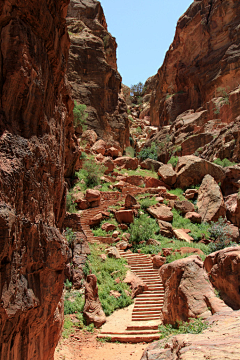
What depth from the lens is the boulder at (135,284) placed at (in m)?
10.1

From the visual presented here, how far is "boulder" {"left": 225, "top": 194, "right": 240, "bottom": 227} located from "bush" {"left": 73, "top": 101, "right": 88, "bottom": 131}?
1382 centimetres

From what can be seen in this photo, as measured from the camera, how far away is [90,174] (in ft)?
63.1

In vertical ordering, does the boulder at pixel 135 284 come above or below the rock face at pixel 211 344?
below

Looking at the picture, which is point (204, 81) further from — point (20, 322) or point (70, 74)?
point (20, 322)

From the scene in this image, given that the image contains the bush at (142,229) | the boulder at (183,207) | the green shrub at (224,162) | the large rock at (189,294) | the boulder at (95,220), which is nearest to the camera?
the large rock at (189,294)

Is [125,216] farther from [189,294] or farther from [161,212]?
[189,294]

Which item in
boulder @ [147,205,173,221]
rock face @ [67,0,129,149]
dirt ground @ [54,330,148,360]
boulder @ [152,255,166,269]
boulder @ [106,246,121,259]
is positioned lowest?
dirt ground @ [54,330,148,360]

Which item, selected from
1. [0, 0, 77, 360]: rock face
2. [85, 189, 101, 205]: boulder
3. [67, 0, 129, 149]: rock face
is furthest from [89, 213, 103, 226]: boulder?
[67, 0, 129, 149]: rock face

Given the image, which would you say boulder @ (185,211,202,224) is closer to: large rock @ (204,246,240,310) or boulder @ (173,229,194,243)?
boulder @ (173,229,194,243)

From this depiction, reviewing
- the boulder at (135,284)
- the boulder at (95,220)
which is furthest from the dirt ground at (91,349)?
the boulder at (95,220)

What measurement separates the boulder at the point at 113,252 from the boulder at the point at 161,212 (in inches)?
161

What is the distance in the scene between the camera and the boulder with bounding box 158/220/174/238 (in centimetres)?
1415

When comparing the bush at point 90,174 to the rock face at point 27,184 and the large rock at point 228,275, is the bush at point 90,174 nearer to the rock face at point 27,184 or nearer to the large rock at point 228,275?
the large rock at point 228,275

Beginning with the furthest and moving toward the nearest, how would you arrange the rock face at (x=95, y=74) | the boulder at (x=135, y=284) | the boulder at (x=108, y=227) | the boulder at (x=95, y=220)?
the rock face at (x=95, y=74), the boulder at (x=95, y=220), the boulder at (x=108, y=227), the boulder at (x=135, y=284)
